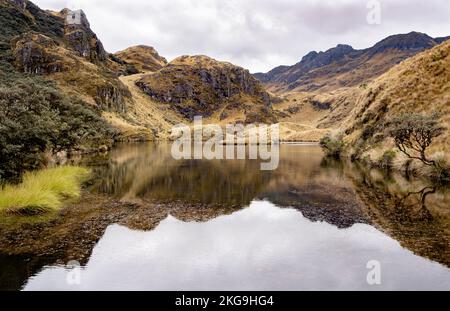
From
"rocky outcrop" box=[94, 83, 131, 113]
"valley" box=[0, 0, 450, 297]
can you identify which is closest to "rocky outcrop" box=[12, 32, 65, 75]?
"rocky outcrop" box=[94, 83, 131, 113]

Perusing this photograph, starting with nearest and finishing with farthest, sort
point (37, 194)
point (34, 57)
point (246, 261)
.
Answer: point (246, 261) → point (37, 194) → point (34, 57)

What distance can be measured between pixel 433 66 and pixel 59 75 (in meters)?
131

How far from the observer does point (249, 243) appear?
15.6 metres

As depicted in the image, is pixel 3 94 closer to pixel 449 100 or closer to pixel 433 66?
pixel 449 100

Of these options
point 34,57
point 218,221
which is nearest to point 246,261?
point 218,221

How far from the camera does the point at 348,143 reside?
64.4m

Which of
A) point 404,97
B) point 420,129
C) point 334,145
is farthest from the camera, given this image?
point 334,145

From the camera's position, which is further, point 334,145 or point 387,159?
point 334,145

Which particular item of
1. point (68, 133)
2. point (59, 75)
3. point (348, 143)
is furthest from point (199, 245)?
point (59, 75)

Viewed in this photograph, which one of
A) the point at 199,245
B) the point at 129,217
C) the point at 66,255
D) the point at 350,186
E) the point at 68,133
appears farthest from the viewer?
the point at 68,133

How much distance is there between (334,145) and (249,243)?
183ft

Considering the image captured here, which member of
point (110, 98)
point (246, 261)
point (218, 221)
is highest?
point (110, 98)

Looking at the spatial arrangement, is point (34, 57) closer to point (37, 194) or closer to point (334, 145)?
point (334, 145)

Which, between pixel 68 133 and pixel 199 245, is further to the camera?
pixel 68 133
